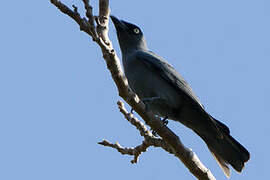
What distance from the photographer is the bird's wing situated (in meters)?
7.00

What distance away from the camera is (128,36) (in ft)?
26.4

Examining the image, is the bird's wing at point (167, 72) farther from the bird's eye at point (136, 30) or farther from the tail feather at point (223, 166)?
the tail feather at point (223, 166)

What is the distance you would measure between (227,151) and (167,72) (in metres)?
1.63

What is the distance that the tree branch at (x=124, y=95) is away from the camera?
4629mm

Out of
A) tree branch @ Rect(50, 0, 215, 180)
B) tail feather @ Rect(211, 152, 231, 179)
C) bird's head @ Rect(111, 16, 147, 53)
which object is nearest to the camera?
tree branch @ Rect(50, 0, 215, 180)

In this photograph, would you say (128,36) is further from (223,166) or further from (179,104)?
(223,166)

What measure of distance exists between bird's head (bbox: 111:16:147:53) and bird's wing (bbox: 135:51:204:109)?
400 millimetres

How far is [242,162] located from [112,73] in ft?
10.4

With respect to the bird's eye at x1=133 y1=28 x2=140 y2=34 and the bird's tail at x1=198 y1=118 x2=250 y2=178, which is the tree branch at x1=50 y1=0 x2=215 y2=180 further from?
the bird's eye at x1=133 y1=28 x2=140 y2=34

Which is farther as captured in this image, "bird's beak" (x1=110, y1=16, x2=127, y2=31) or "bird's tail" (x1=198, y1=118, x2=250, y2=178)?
"bird's beak" (x1=110, y1=16, x2=127, y2=31)

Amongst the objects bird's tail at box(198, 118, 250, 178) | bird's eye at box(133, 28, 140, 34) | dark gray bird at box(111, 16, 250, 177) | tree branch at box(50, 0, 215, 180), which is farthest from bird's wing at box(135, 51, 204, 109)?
tree branch at box(50, 0, 215, 180)

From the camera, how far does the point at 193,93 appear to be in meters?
7.15

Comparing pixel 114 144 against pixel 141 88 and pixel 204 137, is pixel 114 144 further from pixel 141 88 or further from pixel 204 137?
pixel 204 137

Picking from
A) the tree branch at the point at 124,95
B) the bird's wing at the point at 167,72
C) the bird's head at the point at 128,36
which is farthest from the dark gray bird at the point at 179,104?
the tree branch at the point at 124,95
